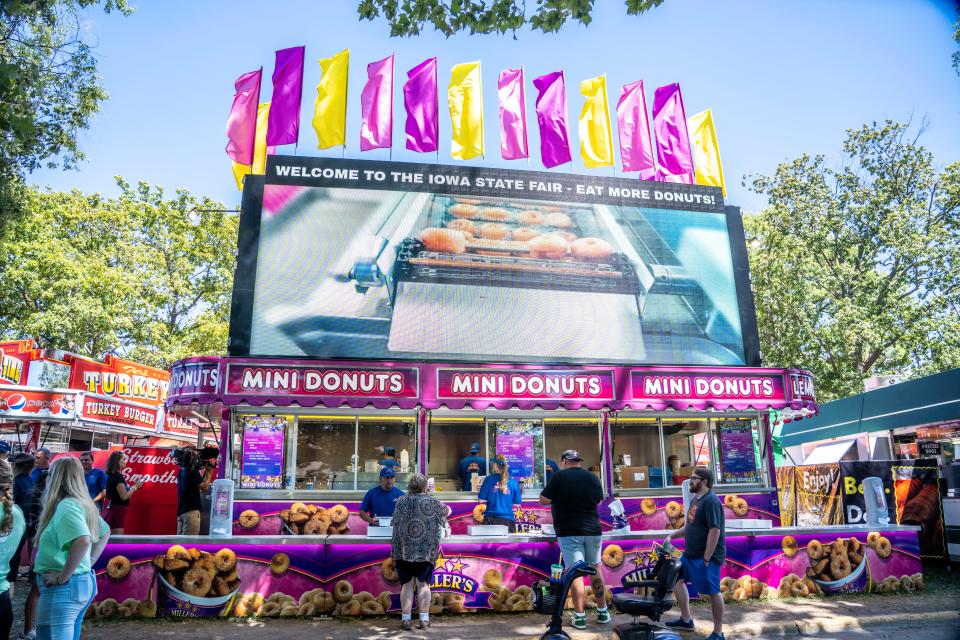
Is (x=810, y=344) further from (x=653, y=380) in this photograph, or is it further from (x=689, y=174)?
(x=653, y=380)

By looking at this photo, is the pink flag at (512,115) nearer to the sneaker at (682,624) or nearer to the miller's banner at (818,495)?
the miller's banner at (818,495)

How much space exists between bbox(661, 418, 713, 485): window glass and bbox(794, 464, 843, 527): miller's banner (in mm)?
2313

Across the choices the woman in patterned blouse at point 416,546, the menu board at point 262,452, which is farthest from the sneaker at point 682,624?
the menu board at point 262,452

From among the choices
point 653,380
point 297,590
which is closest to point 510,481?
point 297,590

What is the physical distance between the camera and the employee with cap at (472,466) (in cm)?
1299

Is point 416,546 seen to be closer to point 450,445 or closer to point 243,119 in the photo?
point 450,445

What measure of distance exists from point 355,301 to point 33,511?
6.86 meters

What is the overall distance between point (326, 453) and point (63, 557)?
27.9 ft

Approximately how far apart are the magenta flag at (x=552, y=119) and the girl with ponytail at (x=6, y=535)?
579 inches

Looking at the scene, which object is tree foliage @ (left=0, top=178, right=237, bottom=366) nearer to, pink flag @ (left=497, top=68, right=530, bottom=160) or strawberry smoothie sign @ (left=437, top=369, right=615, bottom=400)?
pink flag @ (left=497, top=68, right=530, bottom=160)

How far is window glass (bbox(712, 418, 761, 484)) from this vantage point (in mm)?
14094

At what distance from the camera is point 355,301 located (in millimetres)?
14156

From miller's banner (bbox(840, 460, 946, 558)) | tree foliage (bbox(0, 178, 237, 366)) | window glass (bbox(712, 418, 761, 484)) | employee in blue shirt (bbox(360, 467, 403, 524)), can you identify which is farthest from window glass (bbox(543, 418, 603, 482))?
tree foliage (bbox(0, 178, 237, 366))

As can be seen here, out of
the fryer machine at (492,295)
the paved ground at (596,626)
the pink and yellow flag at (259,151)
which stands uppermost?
the pink and yellow flag at (259,151)
